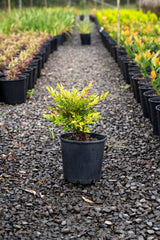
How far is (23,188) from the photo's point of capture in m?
2.47

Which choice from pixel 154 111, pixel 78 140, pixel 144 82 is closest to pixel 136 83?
pixel 144 82

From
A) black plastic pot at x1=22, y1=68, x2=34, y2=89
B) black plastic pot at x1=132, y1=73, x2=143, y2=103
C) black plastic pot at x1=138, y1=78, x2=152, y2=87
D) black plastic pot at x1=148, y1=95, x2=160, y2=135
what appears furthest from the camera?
black plastic pot at x1=22, y1=68, x2=34, y2=89

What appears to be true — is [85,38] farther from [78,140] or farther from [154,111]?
[78,140]

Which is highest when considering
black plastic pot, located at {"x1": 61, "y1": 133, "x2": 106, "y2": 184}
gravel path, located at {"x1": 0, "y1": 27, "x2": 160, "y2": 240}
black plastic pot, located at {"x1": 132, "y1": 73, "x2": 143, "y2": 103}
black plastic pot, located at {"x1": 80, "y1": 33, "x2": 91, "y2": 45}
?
black plastic pot, located at {"x1": 80, "y1": 33, "x2": 91, "y2": 45}

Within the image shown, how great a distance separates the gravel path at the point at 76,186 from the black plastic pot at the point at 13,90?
0.60ft

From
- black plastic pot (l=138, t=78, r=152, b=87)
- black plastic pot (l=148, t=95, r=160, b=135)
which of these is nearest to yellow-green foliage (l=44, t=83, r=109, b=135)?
black plastic pot (l=148, t=95, r=160, b=135)

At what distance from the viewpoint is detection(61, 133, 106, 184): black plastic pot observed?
2.38 m

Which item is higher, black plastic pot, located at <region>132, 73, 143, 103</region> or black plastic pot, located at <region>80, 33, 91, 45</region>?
black plastic pot, located at <region>80, 33, 91, 45</region>

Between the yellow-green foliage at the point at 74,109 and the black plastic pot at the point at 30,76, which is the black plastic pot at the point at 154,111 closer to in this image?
the yellow-green foliage at the point at 74,109

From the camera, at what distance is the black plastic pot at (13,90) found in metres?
4.36

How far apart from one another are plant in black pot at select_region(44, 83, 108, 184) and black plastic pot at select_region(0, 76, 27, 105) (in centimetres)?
203

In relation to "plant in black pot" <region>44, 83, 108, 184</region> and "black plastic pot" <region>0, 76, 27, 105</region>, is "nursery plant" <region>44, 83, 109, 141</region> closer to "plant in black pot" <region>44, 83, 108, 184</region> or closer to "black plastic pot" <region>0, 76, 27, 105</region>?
"plant in black pot" <region>44, 83, 108, 184</region>

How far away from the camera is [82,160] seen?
2.41m

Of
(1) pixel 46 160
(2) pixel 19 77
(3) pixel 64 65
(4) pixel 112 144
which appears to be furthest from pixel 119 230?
(3) pixel 64 65
